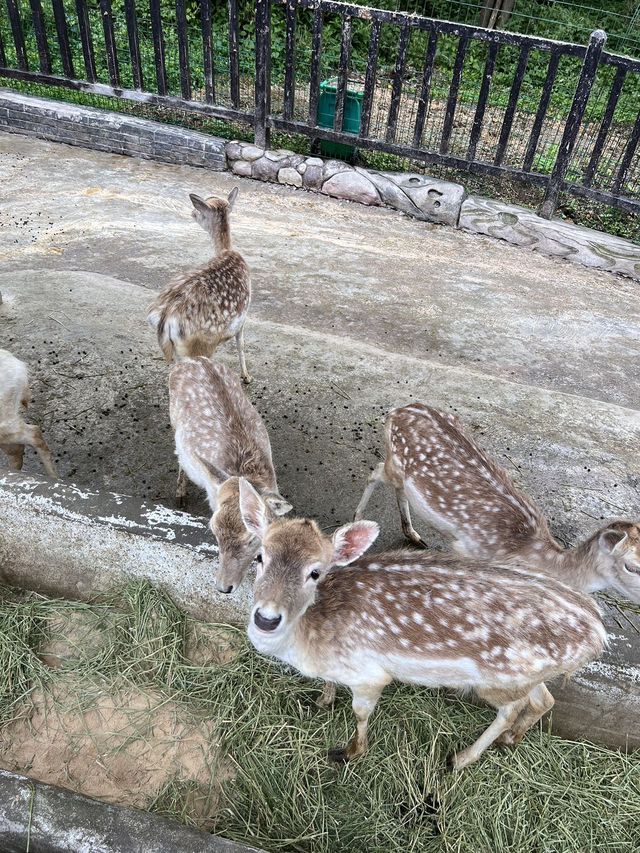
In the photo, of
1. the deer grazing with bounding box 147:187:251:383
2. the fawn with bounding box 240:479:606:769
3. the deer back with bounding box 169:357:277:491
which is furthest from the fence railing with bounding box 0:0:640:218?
the fawn with bounding box 240:479:606:769

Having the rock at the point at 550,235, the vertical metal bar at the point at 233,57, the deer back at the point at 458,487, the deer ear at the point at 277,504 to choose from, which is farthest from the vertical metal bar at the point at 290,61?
the deer ear at the point at 277,504

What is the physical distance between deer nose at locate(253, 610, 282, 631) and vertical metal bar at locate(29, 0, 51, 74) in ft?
33.7

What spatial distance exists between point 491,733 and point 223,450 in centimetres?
188

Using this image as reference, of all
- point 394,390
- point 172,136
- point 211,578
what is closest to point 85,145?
point 172,136

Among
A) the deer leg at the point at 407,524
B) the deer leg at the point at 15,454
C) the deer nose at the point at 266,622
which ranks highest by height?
the deer nose at the point at 266,622

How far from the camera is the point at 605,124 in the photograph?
8.09 meters

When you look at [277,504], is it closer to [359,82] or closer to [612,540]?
[612,540]

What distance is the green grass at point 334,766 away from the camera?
2.69 meters

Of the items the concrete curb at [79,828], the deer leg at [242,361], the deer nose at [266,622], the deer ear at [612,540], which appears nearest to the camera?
the concrete curb at [79,828]

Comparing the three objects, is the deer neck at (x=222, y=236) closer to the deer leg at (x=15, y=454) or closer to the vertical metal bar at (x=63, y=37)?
the deer leg at (x=15, y=454)

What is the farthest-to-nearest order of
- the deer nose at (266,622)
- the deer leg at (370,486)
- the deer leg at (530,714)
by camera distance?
the deer leg at (370,486) → the deer leg at (530,714) → the deer nose at (266,622)

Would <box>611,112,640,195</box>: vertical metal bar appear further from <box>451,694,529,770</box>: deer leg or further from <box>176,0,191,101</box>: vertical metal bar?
<box>451,694,529,770</box>: deer leg

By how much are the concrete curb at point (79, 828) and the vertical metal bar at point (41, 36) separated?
10413 mm

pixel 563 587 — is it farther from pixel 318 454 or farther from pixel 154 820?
pixel 318 454
